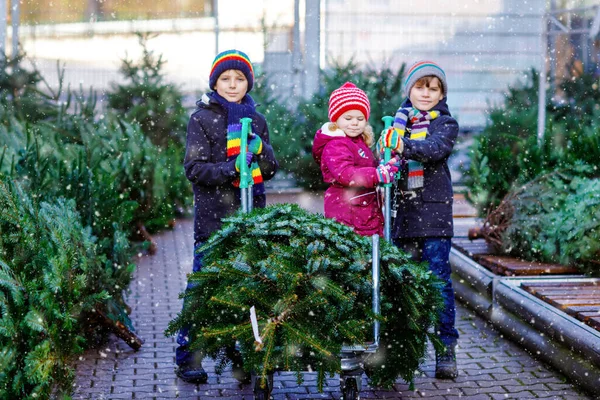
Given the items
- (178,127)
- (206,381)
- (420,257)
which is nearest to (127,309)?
(206,381)

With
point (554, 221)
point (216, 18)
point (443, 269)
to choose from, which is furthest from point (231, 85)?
point (216, 18)

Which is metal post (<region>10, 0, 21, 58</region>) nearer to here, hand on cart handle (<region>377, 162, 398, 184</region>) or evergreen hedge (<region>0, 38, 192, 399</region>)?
evergreen hedge (<region>0, 38, 192, 399</region>)

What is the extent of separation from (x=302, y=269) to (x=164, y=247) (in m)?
6.12

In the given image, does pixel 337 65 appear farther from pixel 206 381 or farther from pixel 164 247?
pixel 206 381

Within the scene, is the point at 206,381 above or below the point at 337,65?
below

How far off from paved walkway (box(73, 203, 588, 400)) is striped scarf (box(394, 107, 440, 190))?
3.58ft

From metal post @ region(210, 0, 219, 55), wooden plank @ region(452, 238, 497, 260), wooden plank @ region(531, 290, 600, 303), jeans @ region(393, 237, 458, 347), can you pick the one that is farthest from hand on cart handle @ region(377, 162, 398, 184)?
metal post @ region(210, 0, 219, 55)

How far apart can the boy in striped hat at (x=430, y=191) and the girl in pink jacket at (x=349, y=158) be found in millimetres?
174

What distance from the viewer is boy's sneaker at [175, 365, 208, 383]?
5.72 m

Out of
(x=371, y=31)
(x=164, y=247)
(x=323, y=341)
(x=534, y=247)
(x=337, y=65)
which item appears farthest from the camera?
(x=371, y=31)

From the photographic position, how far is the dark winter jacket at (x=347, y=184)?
5691 mm

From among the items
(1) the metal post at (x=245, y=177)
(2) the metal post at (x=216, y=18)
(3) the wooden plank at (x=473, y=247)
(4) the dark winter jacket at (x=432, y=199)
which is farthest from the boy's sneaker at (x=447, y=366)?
(2) the metal post at (x=216, y=18)

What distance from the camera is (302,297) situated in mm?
4508

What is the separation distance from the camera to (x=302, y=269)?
454cm
